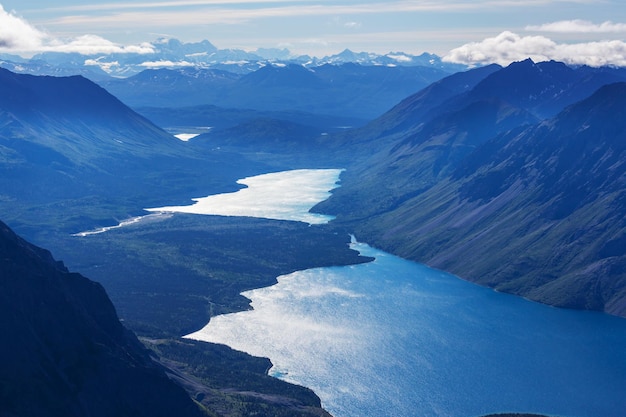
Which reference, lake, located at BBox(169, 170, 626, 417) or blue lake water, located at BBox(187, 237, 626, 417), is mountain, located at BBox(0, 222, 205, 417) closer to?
blue lake water, located at BBox(187, 237, 626, 417)

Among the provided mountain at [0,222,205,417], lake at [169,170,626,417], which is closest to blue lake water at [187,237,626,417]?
lake at [169,170,626,417]

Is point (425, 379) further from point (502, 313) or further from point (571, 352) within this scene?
point (502, 313)

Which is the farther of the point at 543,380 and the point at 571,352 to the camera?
the point at 571,352

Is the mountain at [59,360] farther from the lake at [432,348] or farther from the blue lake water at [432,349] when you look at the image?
the lake at [432,348]

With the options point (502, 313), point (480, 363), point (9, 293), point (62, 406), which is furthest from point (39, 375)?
point (502, 313)

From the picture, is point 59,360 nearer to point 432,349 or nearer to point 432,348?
point 432,349
